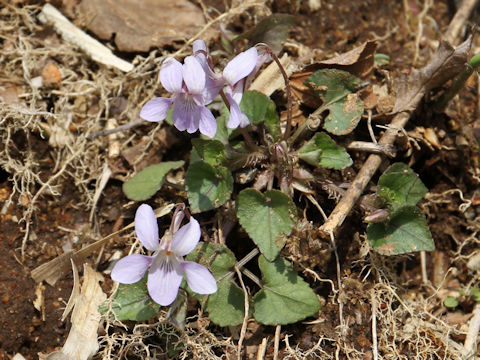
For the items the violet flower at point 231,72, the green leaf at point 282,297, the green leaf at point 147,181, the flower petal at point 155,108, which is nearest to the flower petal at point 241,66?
the violet flower at point 231,72

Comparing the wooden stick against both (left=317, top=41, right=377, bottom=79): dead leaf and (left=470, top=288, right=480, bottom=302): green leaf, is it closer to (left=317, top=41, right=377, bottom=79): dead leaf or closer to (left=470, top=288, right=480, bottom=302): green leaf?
(left=317, top=41, right=377, bottom=79): dead leaf

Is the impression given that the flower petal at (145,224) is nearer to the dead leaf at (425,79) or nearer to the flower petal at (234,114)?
the flower petal at (234,114)

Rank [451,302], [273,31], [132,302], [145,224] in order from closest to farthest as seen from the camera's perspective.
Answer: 1. [145,224]
2. [132,302]
3. [451,302]
4. [273,31]

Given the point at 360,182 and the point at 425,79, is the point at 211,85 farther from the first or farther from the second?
the point at 425,79

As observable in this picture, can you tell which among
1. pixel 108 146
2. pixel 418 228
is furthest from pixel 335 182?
pixel 108 146

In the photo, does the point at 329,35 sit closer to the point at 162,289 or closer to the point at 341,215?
the point at 341,215

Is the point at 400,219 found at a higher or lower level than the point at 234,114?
lower

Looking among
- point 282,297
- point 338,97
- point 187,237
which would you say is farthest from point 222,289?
point 338,97
